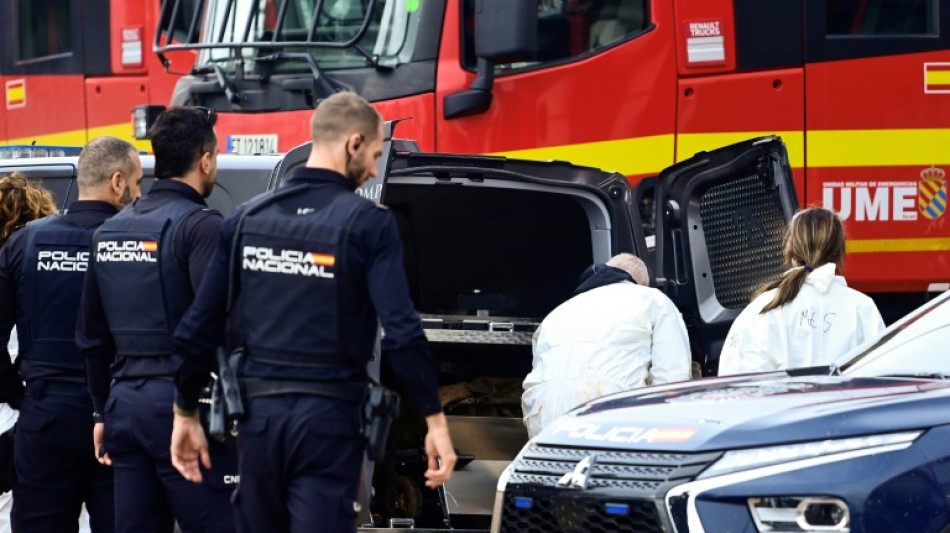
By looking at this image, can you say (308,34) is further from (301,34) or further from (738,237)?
(738,237)

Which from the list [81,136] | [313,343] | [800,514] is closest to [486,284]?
[313,343]

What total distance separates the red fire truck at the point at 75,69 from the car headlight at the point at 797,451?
7.15 metres

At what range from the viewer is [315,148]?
15.9 ft

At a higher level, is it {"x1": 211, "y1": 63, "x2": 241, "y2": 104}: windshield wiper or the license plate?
{"x1": 211, "y1": 63, "x2": 241, "y2": 104}: windshield wiper

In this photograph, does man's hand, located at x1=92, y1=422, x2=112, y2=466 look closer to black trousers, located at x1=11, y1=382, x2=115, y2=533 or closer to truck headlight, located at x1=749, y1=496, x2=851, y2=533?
black trousers, located at x1=11, y1=382, x2=115, y2=533

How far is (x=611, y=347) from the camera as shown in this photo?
666 cm

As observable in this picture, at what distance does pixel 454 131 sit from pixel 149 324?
4053 mm

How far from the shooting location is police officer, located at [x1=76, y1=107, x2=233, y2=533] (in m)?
5.34

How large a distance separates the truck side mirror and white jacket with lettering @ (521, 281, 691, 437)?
7.90ft

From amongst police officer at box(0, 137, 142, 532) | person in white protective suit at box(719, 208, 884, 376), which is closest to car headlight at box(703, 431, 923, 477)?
person in white protective suit at box(719, 208, 884, 376)

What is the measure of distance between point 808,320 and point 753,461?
85.6 inches

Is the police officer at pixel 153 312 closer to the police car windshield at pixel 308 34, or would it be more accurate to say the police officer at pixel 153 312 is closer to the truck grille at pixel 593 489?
the truck grille at pixel 593 489

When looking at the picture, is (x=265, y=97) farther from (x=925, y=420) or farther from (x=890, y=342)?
(x=925, y=420)

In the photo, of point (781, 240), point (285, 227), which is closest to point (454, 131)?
point (781, 240)
